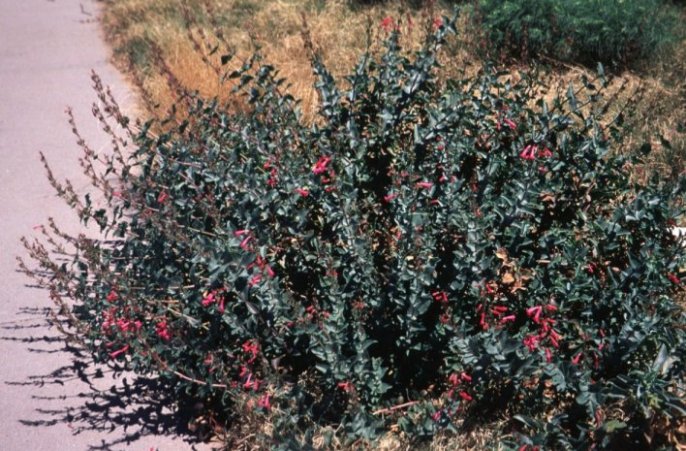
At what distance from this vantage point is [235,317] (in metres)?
3.05

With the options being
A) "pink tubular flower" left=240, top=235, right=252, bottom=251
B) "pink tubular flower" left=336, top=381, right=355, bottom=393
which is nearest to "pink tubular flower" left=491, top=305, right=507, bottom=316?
"pink tubular flower" left=336, top=381, right=355, bottom=393

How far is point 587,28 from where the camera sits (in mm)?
6203

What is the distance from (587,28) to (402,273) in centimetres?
421

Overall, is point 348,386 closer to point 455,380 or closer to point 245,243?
point 455,380

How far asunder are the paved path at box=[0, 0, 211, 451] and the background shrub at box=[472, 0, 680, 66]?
146 inches

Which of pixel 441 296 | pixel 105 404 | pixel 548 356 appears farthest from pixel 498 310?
pixel 105 404

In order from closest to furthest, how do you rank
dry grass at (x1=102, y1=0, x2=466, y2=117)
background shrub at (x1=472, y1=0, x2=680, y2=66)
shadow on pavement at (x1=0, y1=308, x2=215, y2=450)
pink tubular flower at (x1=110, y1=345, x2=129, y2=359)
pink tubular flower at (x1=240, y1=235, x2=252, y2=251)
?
pink tubular flower at (x1=240, y1=235, x2=252, y2=251), pink tubular flower at (x1=110, y1=345, x2=129, y2=359), shadow on pavement at (x1=0, y1=308, x2=215, y2=450), background shrub at (x1=472, y1=0, x2=680, y2=66), dry grass at (x1=102, y1=0, x2=466, y2=117)

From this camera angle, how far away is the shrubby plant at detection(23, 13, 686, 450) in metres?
2.94

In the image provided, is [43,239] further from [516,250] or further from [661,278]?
[661,278]

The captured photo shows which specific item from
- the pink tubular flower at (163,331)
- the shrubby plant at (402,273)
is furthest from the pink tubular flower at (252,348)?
the pink tubular flower at (163,331)

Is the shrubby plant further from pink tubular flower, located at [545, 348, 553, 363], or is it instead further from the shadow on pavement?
the shadow on pavement

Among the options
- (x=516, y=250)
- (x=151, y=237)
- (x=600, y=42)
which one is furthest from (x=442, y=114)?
(x=600, y=42)

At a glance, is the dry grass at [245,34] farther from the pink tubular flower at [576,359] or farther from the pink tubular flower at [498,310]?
the pink tubular flower at [576,359]

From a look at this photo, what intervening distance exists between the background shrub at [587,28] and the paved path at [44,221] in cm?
370
